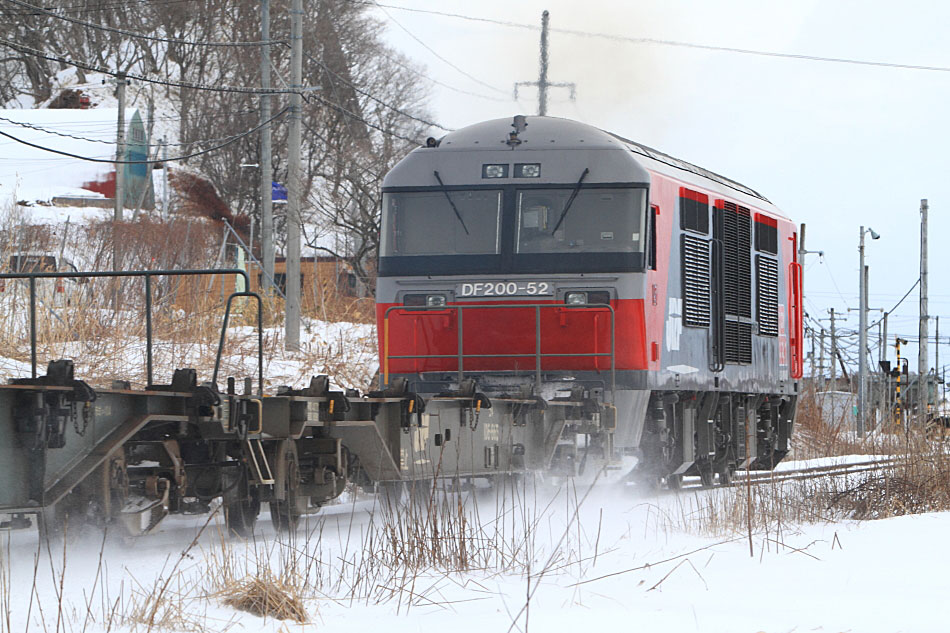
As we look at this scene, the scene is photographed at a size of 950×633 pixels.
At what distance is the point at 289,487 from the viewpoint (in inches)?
357

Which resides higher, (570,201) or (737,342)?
(570,201)

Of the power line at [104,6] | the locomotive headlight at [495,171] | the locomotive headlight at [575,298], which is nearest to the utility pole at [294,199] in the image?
the locomotive headlight at [495,171]

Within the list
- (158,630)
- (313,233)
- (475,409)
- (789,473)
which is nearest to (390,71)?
(313,233)

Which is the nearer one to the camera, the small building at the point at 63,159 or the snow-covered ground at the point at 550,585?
the snow-covered ground at the point at 550,585

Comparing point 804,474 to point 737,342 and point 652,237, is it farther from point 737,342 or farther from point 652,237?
point 652,237

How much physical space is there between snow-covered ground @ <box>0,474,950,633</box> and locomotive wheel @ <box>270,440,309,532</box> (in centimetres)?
26

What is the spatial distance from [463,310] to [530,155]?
1.54m

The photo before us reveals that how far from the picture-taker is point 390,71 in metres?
58.6

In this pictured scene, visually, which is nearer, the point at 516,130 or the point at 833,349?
the point at 516,130

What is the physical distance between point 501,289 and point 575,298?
675 millimetres

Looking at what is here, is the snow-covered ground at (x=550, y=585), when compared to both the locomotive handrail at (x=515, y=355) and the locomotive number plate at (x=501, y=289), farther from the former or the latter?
the locomotive number plate at (x=501, y=289)

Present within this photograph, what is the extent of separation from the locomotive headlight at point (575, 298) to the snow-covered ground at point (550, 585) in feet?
8.31

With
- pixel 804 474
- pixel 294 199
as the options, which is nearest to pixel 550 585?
pixel 804 474

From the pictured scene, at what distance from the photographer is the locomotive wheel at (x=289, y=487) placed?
352 inches
